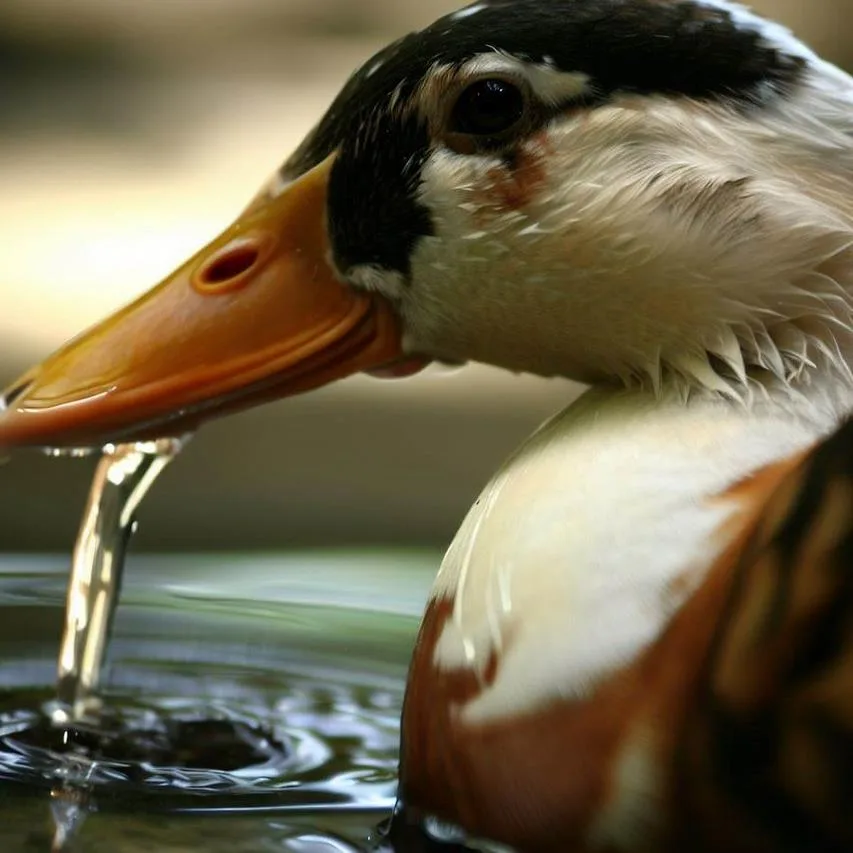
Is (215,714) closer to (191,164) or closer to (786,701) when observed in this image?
(786,701)

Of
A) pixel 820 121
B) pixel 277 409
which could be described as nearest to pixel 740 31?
pixel 820 121

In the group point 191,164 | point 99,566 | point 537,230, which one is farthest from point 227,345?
point 191,164

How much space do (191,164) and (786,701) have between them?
1.66 metres

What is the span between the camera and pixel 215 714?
94 centimetres

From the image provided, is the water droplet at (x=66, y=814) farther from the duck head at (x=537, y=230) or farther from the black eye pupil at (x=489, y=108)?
the black eye pupil at (x=489, y=108)

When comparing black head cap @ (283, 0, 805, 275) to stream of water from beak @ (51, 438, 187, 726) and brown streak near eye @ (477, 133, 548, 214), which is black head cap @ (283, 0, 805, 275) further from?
stream of water from beak @ (51, 438, 187, 726)

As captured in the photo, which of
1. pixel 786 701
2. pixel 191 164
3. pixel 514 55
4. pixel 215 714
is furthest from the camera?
pixel 191 164

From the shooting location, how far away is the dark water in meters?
0.74

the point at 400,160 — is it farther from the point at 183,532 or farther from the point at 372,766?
the point at 183,532

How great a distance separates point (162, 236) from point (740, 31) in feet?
4.68

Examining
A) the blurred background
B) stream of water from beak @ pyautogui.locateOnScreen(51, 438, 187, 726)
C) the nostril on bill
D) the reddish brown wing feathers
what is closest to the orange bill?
the nostril on bill

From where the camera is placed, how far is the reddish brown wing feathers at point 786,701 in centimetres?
54

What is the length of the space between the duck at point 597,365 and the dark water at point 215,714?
98mm

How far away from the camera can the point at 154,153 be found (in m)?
2.11
